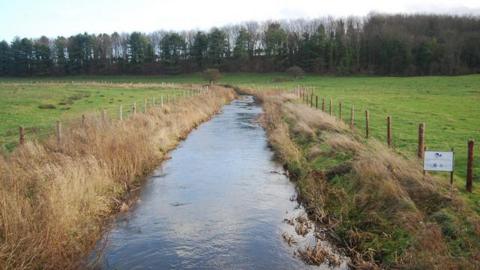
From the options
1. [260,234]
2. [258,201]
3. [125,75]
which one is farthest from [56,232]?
[125,75]

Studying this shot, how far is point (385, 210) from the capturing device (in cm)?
1128

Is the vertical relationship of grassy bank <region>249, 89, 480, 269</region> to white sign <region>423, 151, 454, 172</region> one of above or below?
below

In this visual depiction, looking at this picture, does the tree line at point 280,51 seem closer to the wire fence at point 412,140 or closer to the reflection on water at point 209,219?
the wire fence at point 412,140

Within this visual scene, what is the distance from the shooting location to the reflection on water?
1034 centimetres

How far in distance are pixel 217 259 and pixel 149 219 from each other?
3543mm

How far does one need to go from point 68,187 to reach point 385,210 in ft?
26.6

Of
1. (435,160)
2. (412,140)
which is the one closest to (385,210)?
(435,160)

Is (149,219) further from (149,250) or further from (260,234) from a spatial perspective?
(260,234)

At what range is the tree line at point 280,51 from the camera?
333ft

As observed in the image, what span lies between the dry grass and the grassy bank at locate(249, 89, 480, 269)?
5.70 meters

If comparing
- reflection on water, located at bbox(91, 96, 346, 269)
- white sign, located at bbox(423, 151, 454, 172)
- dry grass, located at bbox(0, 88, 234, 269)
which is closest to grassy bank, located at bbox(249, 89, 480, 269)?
white sign, located at bbox(423, 151, 454, 172)

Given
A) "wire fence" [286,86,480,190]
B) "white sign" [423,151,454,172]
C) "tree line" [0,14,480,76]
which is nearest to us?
"white sign" [423,151,454,172]

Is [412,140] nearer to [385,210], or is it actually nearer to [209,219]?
[385,210]

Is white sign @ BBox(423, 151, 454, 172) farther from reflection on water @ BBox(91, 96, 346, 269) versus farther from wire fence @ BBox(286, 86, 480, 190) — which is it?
reflection on water @ BBox(91, 96, 346, 269)
